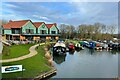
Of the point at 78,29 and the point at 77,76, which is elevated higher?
the point at 78,29

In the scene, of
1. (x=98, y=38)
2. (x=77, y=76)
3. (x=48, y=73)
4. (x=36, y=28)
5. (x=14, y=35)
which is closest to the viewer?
(x=48, y=73)

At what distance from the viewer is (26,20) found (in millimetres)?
65750

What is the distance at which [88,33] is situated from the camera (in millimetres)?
95062

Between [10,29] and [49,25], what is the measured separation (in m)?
17.5

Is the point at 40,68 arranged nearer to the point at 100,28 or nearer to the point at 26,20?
the point at 26,20

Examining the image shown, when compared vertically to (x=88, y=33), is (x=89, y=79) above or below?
below

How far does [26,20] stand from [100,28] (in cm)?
4385

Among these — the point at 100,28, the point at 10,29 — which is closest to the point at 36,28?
the point at 10,29

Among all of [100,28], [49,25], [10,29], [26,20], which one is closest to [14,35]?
[10,29]

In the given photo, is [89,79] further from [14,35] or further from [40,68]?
[14,35]

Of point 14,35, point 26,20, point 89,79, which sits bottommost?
point 89,79

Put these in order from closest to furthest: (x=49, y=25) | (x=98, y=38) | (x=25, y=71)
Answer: (x=25, y=71) → (x=49, y=25) → (x=98, y=38)

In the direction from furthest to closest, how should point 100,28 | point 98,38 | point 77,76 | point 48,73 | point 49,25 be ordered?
1. point 100,28
2. point 98,38
3. point 49,25
4. point 77,76
5. point 48,73

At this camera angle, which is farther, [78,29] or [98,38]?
[78,29]
